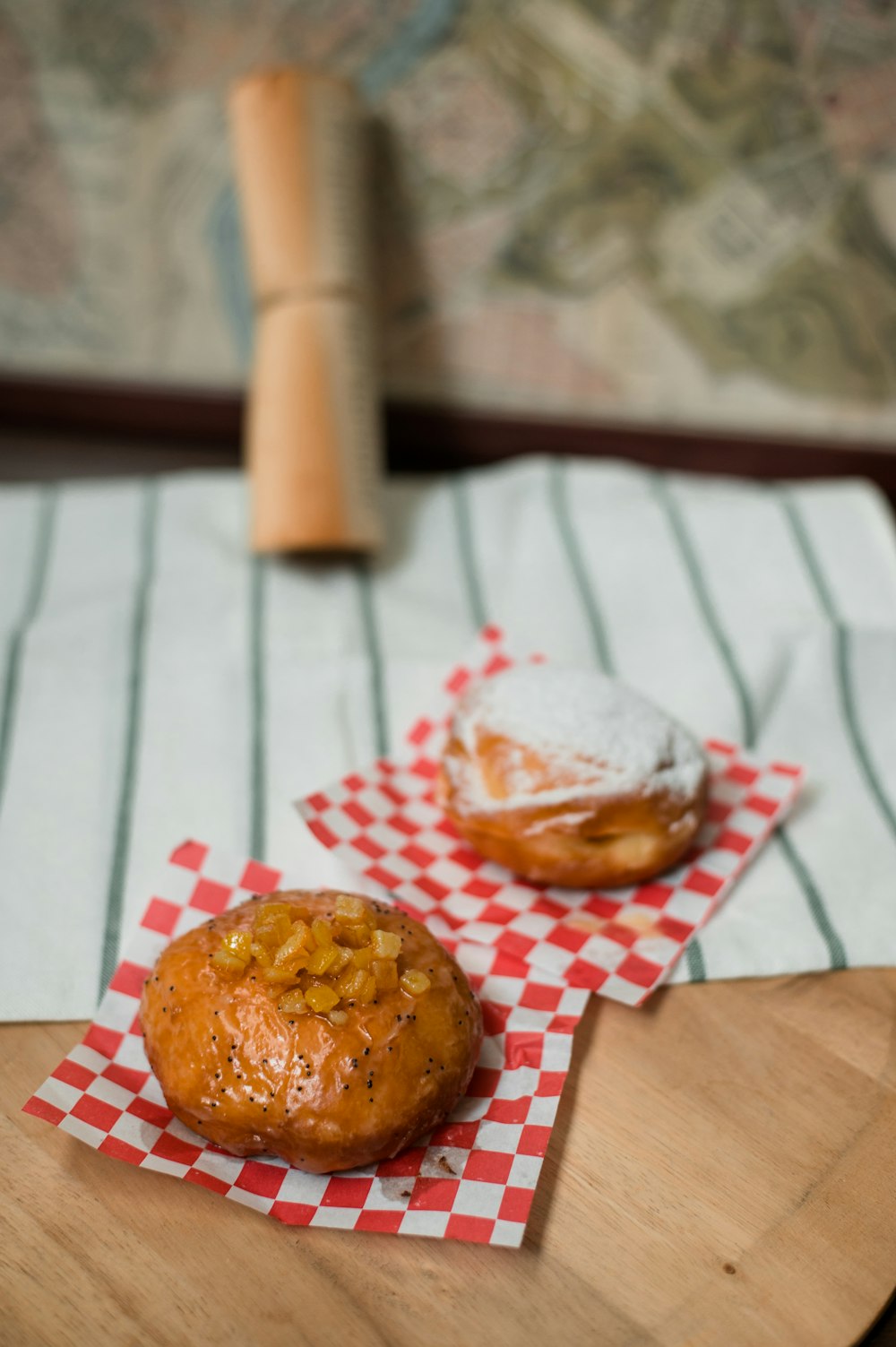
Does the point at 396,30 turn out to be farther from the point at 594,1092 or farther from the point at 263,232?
the point at 594,1092

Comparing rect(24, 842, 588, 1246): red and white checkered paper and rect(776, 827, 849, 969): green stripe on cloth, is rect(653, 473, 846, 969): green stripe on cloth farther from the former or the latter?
rect(24, 842, 588, 1246): red and white checkered paper

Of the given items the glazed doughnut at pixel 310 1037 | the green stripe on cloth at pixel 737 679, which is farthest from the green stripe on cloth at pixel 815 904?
the glazed doughnut at pixel 310 1037

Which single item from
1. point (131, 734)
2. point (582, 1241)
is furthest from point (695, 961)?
point (131, 734)

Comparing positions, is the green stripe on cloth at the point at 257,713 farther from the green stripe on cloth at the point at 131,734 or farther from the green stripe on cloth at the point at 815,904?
the green stripe on cloth at the point at 815,904

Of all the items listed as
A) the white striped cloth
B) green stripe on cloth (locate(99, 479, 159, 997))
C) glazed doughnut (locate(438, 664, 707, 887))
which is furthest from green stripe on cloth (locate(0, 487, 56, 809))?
glazed doughnut (locate(438, 664, 707, 887))

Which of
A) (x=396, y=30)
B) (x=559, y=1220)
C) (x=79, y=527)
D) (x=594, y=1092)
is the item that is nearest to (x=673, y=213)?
(x=396, y=30)
